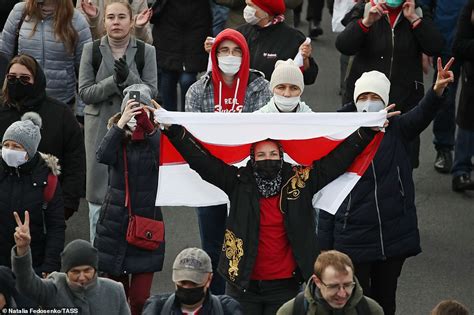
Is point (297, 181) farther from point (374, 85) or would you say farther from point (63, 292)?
point (63, 292)

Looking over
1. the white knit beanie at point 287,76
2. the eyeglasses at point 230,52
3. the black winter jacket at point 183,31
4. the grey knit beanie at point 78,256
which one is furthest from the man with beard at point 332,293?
the black winter jacket at point 183,31

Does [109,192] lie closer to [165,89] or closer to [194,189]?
[194,189]

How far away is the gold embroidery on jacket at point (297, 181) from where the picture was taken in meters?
8.94

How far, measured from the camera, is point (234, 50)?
10.2m

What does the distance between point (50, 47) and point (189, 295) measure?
4.08 metres

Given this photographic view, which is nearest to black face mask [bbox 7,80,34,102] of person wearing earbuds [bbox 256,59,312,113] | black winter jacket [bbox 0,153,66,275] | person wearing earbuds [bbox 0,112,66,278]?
person wearing earbuds [bbox 0,112,66,278]

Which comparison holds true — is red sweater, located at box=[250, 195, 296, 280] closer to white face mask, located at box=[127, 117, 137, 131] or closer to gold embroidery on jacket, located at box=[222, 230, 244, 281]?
gold embroidery on jacket, located at box=[222, 230, 244, 281]

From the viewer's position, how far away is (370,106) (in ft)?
31.8

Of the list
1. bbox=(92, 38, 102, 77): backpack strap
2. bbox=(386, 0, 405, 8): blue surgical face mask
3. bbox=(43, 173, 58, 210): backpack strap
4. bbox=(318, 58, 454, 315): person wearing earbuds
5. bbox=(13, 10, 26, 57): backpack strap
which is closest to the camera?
bbox=(43, 173, 58, 210): backpack strap

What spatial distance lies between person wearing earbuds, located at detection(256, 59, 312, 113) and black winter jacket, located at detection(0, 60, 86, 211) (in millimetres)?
1571

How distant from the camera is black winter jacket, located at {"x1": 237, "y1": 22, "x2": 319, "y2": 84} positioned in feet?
36.7

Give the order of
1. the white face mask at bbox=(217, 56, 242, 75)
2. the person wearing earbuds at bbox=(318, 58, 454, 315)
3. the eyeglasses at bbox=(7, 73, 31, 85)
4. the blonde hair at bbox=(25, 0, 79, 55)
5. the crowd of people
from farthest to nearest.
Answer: the blonde hair at bbox=(25, 0, 79, 55), the eyeglasses at bbox=(7, 73, 31, 85), the white face mask at bbox=(217, 56, 242, 75), the person wearing earbuds at bbox=(318, 58, 454, 315), the crowd of people

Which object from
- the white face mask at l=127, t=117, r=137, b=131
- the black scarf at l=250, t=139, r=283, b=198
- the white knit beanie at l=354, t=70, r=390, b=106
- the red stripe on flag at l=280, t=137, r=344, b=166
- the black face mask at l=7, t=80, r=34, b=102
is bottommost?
the black scarf at l=250, t=139, r=283, b=198

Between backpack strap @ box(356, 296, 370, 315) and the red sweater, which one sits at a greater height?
the red sweater
